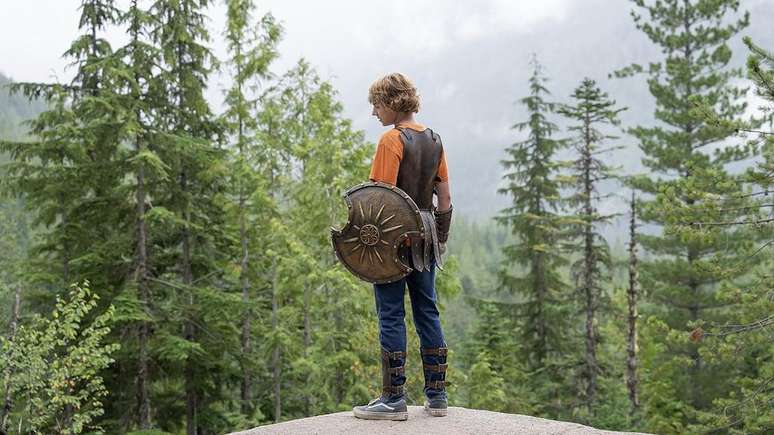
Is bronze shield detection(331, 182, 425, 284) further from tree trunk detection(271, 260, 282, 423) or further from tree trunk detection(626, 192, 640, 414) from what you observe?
tree trunk detection(626, 192, 640, 414)

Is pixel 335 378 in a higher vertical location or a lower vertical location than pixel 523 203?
lower

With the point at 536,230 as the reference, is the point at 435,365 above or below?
below

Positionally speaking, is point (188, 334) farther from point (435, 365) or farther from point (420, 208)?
point (420, 208)

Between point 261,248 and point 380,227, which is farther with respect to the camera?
point 261,248

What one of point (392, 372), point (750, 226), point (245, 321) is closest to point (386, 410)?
point (392, 372)

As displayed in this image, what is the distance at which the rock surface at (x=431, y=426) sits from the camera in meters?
5.38

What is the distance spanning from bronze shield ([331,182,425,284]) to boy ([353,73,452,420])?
0.40 feet

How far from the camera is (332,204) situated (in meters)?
14.9

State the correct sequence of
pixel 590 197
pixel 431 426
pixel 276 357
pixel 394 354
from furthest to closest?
pixel 590 197 < pixel 276 357 < pixel 394 354 < pixel 431 426

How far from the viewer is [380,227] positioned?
5.30 meters

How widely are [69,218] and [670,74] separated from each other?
1778 cm

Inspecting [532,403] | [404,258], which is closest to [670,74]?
[532,403]

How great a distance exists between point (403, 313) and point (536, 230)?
71.6 feet

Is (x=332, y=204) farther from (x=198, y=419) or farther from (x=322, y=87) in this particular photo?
(x=198, y=419)
